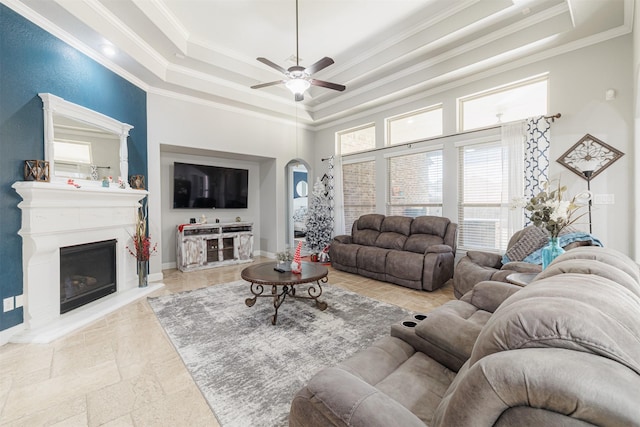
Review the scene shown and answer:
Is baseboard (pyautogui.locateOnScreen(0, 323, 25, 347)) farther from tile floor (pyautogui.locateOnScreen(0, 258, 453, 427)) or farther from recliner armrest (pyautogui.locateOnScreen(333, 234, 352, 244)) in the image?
recliner armrest (pyautogui.locateOnScreen(333, 234, 352, 244))

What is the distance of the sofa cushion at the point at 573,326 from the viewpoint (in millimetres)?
625

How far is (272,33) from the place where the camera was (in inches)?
162

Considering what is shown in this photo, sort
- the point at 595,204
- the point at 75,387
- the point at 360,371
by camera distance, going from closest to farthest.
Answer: the point at 360,371 < the point at 75,387 < the point at 595,204

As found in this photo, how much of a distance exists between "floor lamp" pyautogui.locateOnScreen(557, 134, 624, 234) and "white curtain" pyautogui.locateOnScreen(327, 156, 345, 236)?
405cm

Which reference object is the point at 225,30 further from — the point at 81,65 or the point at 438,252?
the point at 438,252

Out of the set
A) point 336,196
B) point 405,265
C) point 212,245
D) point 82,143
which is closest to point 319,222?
point 336,196

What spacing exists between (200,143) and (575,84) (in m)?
5.80

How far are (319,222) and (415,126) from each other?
2918 mm

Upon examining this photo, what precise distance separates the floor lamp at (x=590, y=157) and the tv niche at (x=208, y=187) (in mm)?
5887

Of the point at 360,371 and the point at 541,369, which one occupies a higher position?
the point at 541,369

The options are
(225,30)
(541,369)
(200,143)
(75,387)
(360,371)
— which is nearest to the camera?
(541,369)

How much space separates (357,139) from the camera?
21.4 feet

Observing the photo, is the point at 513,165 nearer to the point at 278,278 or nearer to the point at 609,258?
the point at 609,258

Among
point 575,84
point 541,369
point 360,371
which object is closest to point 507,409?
point 541,369
